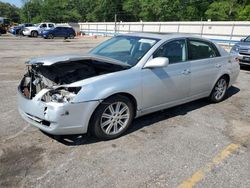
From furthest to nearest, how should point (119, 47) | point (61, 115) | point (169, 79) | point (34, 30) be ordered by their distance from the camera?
1. point (34, 30)
2. point (119, 47)
3. point (169, 79)
4. point (61, 115)

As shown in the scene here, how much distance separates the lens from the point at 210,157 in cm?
369

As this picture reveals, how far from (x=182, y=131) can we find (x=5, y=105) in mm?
3568

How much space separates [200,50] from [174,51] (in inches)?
34.4

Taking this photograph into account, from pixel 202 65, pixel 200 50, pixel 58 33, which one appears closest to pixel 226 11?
pixel 58 33

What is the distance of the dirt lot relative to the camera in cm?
310

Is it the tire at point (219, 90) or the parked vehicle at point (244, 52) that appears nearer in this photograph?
the tire at point (219, 90)

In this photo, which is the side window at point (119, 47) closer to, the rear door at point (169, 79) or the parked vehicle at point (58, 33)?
the rear door at point (169, 79)

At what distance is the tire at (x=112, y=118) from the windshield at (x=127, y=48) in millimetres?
693

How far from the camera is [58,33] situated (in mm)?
31625

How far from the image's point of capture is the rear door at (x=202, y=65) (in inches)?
202

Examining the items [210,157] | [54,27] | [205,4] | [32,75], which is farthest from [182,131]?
[205,4]

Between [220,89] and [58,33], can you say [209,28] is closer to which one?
[58,33]

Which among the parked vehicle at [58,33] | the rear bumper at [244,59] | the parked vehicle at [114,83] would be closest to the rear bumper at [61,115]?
the parked vehicle at [114,83]

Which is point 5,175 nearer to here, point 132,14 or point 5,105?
point 5,105
